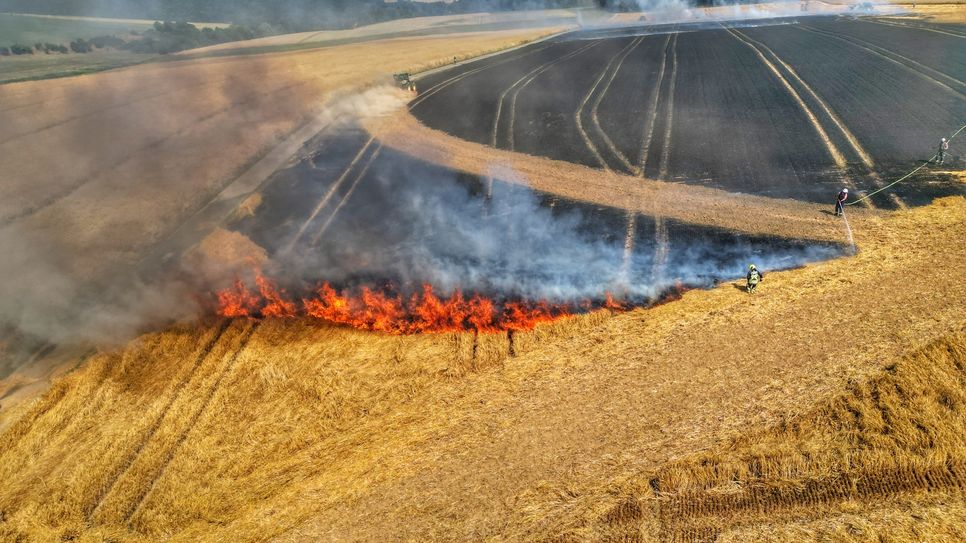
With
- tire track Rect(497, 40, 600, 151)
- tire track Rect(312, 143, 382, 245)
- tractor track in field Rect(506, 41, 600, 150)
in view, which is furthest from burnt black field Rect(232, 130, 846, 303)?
tire track Rect(497, 40, 600, 151)

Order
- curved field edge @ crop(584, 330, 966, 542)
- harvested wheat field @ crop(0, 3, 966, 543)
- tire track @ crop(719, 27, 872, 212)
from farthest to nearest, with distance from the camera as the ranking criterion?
1. tire track @ crop(719, 27, 872, 212)
2. harvested wheat field @ crop(0, 3, 966, 543)
3. curved field edge @ crop(584, 330, 966, 542)

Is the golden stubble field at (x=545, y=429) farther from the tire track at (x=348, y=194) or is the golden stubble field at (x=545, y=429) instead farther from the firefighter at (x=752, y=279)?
the tire track at (x=348, y=194)

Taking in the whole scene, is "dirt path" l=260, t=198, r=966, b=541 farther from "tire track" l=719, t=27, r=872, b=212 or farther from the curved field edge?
"tire track" l=719, t=27, r=872, b=212

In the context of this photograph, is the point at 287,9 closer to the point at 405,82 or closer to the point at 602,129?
the point at 405,82

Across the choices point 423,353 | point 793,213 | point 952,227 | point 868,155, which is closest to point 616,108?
point 868,155

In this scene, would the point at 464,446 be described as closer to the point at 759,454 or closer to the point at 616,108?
the point at 759,454

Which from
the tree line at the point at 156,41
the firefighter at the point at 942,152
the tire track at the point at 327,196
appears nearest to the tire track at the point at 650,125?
the firefighter at the point at 942,152

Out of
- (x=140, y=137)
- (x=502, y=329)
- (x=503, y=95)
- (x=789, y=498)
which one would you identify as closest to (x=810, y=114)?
(x=503, y=95)

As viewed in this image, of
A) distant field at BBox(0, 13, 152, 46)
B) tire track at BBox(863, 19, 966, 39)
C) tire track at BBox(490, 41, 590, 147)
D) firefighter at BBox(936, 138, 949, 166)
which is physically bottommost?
firefighter at BBox(936, 138, 949, 166)
